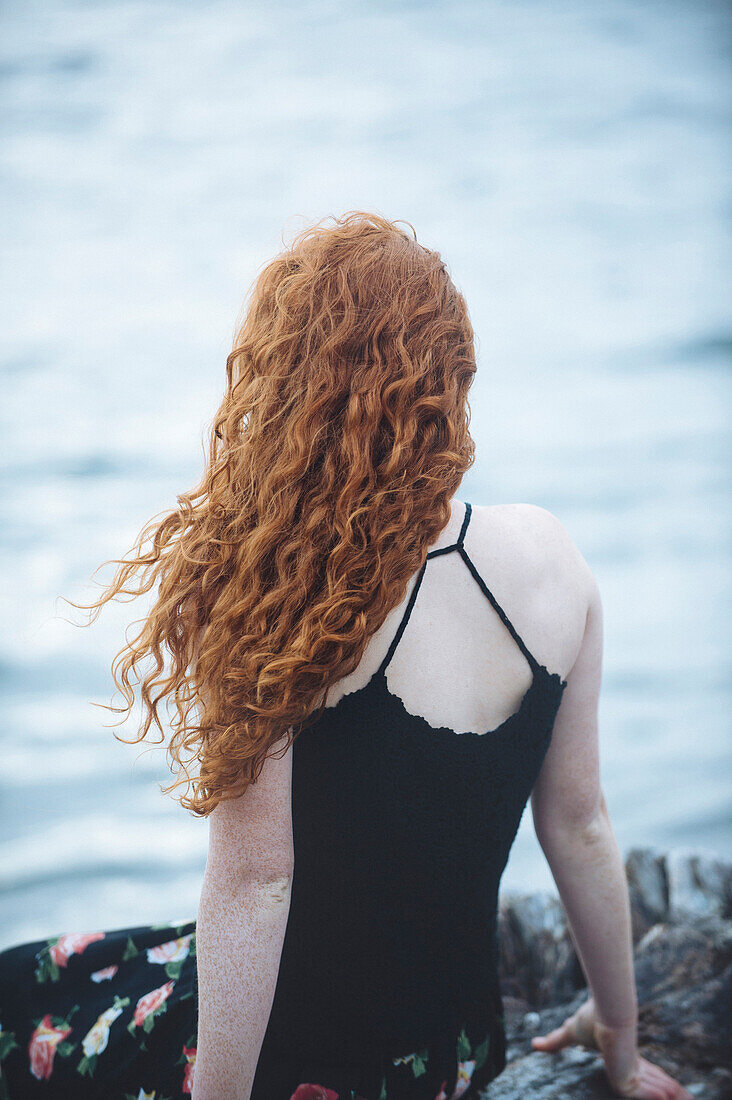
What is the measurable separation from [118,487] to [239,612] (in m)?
5.19

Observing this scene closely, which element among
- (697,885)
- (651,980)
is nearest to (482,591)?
(651,980)

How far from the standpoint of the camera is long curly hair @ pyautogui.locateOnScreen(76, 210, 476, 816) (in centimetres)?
87

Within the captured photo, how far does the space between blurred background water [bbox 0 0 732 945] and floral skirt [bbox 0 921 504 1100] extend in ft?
14.4

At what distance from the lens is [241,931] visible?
0.88 m

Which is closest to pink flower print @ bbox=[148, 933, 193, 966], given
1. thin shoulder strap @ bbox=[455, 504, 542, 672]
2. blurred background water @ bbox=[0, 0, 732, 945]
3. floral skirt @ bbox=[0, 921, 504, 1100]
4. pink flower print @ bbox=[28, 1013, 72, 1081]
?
floral skirt @ bbox=[0, 921, 504, 1100]

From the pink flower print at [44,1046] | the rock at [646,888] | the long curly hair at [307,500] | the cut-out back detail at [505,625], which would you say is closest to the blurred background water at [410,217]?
the rock at [646,888]

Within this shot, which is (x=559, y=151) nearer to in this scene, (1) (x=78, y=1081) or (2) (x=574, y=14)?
(2) (x=574, y=14)

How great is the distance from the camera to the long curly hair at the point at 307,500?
872mm

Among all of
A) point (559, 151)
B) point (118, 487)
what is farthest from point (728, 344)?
point (118, 487)

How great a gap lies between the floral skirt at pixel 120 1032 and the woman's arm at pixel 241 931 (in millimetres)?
184

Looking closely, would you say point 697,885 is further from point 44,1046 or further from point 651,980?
point 44,1046

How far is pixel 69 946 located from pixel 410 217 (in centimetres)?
586

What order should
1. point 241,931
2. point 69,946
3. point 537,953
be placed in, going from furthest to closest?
point 537,953, point 69,946, point 241,931

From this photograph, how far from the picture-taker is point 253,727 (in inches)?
34.1
